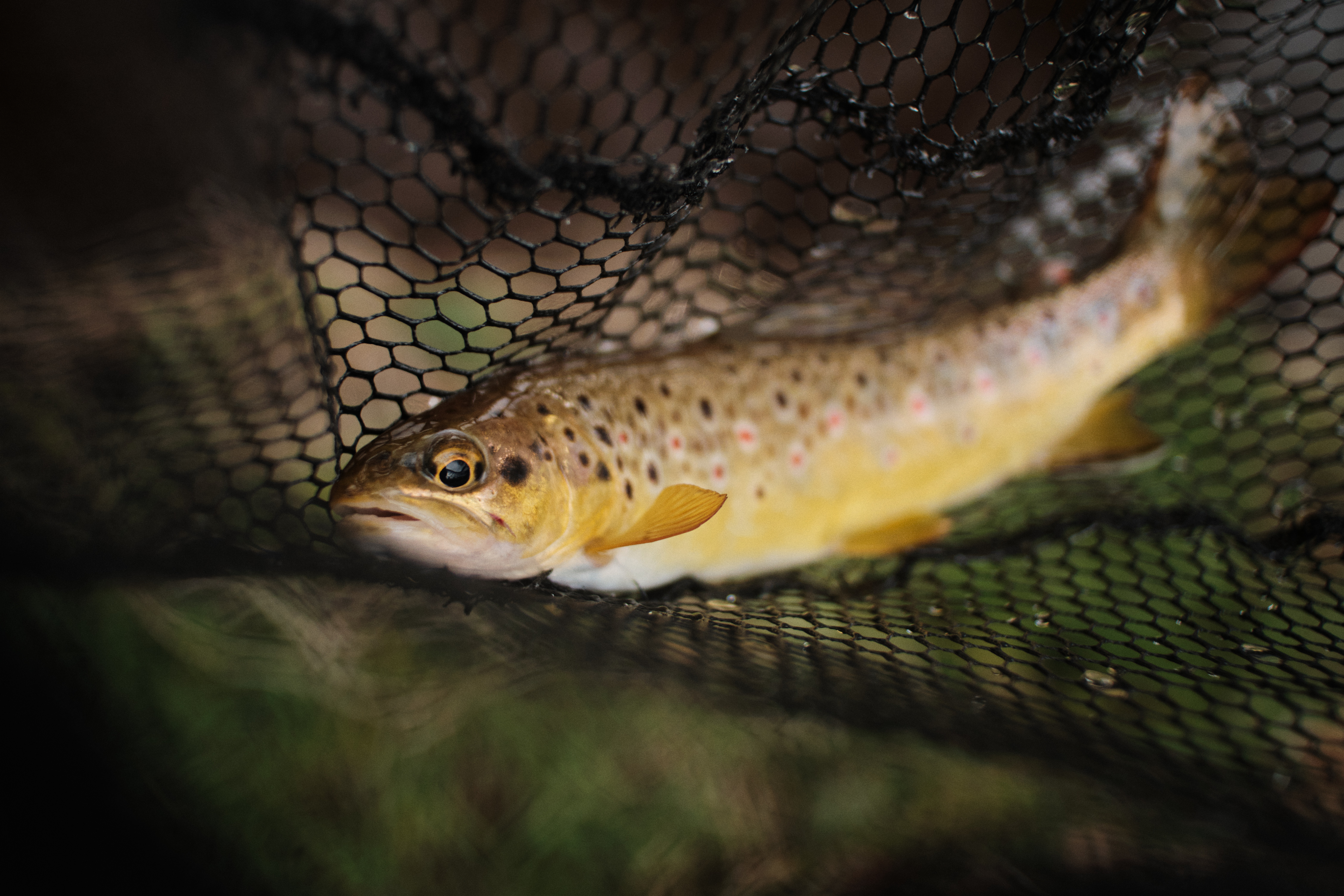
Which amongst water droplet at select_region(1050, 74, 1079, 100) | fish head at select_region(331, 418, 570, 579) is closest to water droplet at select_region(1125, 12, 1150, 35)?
water droplet at select_region(1050, 74, 1079, 100)

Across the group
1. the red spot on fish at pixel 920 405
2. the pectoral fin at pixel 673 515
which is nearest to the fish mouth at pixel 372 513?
the pectoral fin at pixel 673 515

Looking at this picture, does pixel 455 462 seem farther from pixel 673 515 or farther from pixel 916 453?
pixel 916 453

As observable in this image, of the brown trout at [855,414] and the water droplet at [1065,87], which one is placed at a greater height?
the water droplet at [1065,87]

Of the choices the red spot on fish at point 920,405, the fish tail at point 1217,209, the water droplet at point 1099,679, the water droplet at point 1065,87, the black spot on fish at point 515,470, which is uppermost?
the water droplet at point 1065,87

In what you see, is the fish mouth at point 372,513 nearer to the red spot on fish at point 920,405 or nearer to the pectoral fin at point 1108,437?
the red spot on fish at point 920,405

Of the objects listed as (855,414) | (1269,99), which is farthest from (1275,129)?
(855,414)

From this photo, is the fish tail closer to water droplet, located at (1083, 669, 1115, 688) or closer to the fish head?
water droplet, located at (1083, 669, 1115, 688)
